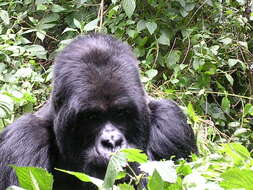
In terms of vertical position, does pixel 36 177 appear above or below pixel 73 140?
above

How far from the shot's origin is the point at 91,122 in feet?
10.4

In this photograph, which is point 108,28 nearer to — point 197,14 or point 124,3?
point 124,3

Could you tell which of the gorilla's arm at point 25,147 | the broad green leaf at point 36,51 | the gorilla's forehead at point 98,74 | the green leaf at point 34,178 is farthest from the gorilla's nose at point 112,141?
the broad green leaf at point 36,51

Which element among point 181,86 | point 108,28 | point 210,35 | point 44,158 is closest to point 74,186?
point 44,158

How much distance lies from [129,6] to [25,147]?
174 centimetres

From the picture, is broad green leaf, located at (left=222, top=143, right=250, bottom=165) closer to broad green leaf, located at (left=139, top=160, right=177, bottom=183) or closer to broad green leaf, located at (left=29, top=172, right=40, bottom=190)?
broad green leaf, located at (left=139, top=160, right=177, bottom=183)

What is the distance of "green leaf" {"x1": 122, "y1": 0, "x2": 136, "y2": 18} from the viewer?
15.0 feet

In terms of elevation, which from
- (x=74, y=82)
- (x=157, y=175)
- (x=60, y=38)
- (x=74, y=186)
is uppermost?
(x=157, y=175)

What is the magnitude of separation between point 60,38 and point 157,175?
3.82 m

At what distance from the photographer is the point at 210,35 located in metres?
5.34

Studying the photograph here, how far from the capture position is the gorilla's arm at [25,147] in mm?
3312

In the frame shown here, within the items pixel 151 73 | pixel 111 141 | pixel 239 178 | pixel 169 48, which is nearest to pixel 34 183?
pixel 239 178

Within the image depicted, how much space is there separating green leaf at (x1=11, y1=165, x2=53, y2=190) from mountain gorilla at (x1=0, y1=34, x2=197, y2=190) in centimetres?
115

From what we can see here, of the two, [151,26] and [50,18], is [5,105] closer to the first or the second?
[151,26]
